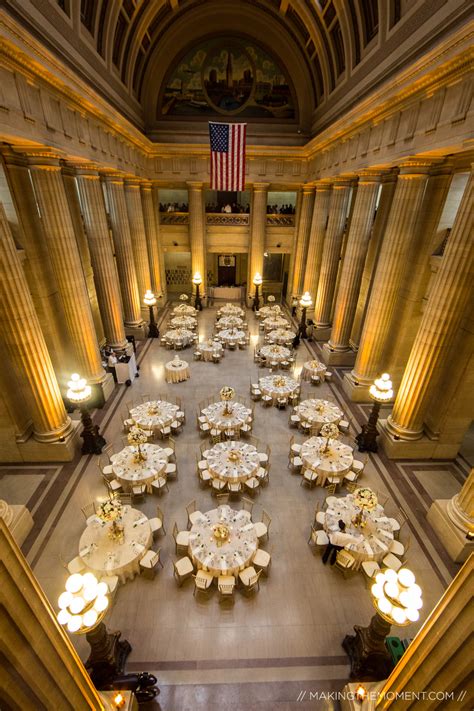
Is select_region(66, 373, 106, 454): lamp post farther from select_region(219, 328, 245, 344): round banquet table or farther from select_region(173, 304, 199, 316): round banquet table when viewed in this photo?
select_region(173, 304, 199, 316): round banquet table

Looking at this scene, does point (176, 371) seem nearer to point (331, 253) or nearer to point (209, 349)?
point (209, 349)

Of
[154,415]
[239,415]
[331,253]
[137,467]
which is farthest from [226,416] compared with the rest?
[331,253]

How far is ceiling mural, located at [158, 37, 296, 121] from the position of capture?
18.7 metres

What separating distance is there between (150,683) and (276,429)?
292 inches

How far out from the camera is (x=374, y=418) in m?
10.4

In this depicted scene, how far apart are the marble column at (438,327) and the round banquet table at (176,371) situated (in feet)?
26.4

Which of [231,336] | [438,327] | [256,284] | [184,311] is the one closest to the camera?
[438,327]

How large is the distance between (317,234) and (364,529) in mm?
15674

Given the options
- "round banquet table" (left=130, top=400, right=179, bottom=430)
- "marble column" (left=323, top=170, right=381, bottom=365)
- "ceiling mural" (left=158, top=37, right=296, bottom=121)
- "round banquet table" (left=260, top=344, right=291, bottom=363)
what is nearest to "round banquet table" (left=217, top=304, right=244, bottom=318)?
"round banquet table" (left=260, top=344, right=291, bottom=363)

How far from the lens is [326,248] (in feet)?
56.2

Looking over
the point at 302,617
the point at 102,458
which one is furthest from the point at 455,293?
the point at 102,458

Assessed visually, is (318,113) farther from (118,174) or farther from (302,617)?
(302,617)

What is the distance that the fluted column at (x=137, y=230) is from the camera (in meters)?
18.3

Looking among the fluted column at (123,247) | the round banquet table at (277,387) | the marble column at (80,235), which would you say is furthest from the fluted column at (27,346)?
the fluted column at (123,247)
